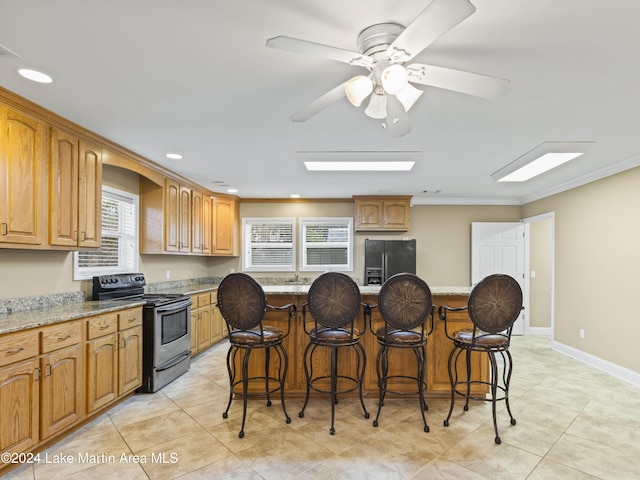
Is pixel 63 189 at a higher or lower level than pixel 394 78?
lower

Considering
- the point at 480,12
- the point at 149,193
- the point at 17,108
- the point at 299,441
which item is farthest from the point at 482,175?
the point at 17,108

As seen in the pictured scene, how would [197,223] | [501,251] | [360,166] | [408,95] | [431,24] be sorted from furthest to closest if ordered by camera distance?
1. [501,251]
2. [197,223]
3. [360,166]
4. [408,95]
5. [431,24]

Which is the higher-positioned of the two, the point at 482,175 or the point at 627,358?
the point at 482,175

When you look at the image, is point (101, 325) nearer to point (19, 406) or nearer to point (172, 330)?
point (19, 406)

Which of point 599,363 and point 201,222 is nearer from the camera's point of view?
point 599,363

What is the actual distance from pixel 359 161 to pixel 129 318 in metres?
2.78

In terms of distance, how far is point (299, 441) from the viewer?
2514 mm

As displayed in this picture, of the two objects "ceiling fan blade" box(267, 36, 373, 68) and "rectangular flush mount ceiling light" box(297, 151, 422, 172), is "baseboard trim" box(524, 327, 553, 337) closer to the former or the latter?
"rectangular flush mount ceiling light" box(297, 151, 422, 172)

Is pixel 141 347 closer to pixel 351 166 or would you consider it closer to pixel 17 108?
pixel 17 108

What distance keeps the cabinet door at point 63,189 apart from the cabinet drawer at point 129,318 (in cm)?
72

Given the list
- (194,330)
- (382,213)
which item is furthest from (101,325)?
(382,213)

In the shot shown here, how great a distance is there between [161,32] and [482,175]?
408 centimetres

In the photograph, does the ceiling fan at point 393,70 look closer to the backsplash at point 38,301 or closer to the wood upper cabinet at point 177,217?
the backsplash at point 38,301

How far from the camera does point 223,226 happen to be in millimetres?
6066
